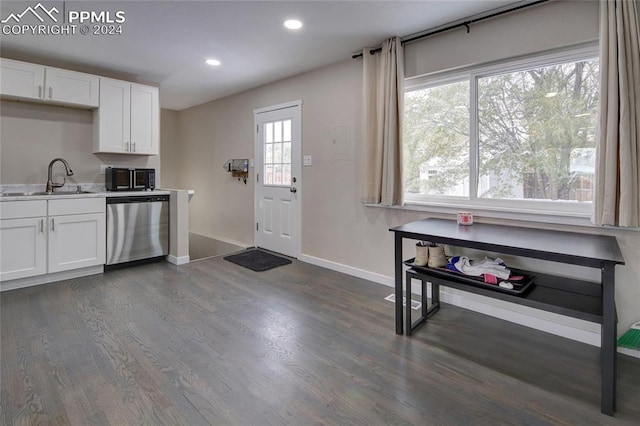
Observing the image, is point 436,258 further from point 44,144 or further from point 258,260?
point 44,144

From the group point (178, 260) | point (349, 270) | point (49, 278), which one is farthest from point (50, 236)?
point (349, 270)

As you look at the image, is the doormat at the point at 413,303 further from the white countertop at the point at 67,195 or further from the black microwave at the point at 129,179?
the black microwave at the point at 129,179

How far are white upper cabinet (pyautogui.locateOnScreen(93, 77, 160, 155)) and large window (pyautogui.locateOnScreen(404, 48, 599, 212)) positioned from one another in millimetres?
3196

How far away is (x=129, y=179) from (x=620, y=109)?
462 centimetres

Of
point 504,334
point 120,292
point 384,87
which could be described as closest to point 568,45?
point 384,87

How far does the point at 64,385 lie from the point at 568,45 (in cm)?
381

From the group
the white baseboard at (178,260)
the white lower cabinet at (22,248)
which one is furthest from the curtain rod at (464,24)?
the white lower cabinet at (22,248)

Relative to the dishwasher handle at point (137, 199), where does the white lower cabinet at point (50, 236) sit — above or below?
below

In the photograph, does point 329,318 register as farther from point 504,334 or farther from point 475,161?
point 475,161

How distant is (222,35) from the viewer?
3.10 meters

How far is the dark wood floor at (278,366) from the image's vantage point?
64.1 inches

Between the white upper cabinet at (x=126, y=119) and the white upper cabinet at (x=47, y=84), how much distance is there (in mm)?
145

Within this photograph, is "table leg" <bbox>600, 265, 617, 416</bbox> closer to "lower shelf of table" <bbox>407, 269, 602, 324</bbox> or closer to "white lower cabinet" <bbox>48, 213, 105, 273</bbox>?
"lower shelf of table" <bbox>407, 269, 602, 324</bbox>

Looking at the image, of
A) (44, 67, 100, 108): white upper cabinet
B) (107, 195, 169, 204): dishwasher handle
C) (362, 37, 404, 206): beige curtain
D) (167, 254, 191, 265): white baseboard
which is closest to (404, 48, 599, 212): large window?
(362, 37, 404, 206): beige curtain
